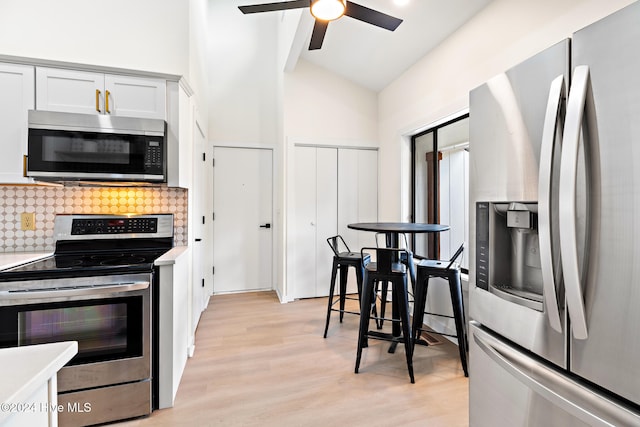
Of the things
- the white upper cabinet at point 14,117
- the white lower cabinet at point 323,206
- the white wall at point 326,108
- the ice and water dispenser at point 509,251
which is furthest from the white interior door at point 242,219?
the ice and water dispenser at point 509,251

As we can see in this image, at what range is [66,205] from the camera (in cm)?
227

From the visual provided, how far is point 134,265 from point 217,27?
143 inches

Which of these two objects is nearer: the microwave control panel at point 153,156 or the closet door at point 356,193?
the microwave control panel at point 153,156

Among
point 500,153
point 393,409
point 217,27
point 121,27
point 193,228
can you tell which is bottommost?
point 393,409

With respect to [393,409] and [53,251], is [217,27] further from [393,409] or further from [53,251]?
[393,409]

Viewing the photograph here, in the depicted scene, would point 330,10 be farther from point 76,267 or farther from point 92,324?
point 92,324

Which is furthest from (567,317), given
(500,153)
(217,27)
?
(217,27)

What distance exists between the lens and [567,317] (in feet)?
2.85

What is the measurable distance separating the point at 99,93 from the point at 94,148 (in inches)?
15.3

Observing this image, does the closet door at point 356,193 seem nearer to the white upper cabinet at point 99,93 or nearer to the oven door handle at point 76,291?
the white upper cabinet at point 99,93

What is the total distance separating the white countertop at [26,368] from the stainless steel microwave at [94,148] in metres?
1.66

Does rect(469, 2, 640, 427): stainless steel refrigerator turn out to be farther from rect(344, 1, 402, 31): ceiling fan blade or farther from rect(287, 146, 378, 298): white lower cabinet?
rect(287, 146, 378, 298): white lower cabinet

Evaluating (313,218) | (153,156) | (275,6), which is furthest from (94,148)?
(313,218)

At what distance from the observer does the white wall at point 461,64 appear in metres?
1.76
